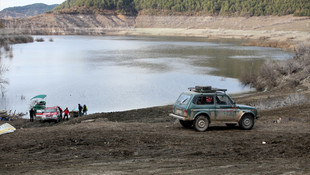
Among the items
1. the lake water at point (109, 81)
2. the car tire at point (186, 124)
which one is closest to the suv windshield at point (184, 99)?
the car tire at point (186, 124)

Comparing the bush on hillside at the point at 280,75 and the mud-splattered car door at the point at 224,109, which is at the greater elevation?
the mud-splattered car door at the point at 224,109

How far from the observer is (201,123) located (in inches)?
500

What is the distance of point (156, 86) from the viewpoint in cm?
3778

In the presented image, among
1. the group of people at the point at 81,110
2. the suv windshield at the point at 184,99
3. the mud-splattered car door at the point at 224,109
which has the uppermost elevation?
the suv windshield at the point at 184,99

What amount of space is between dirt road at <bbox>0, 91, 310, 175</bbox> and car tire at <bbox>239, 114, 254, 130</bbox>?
0.95 ft

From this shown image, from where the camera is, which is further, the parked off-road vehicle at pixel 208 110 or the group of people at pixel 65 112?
the group of people at pixel 65 112

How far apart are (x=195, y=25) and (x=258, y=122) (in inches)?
6654

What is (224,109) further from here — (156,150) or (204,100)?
(156,150)

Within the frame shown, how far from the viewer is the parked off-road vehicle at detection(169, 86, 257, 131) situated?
41.0 feet

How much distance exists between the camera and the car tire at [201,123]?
41.4ft

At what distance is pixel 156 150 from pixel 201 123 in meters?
2.89

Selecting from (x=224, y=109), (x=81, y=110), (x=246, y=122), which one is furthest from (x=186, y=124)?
(x=81, y=110)

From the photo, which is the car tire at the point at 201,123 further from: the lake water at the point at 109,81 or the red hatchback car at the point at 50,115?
the lake water at the point at 109,81

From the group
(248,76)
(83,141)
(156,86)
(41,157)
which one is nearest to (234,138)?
(83,141)
